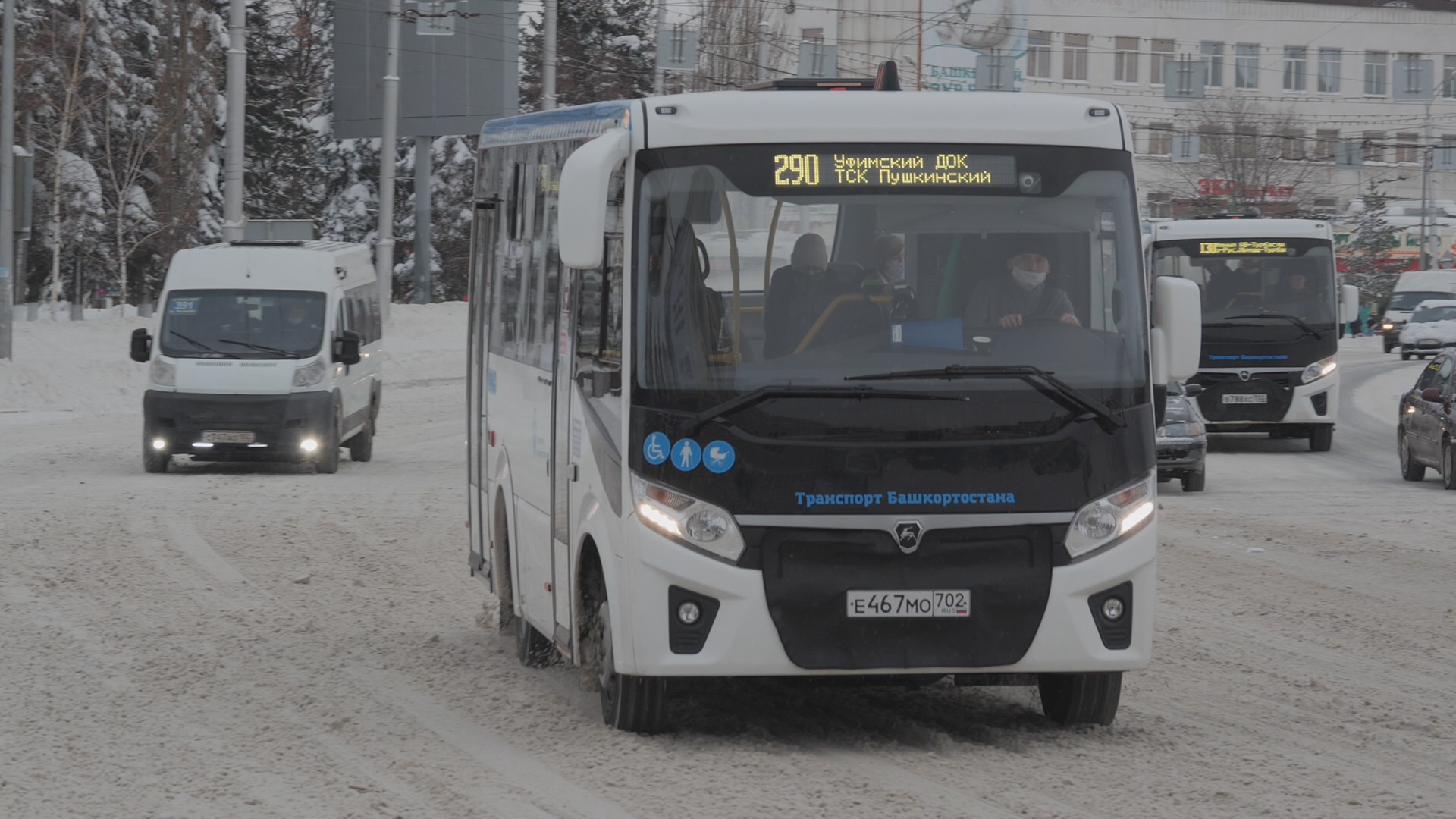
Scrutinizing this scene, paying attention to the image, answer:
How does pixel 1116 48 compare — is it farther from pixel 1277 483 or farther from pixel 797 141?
pixel 797 141

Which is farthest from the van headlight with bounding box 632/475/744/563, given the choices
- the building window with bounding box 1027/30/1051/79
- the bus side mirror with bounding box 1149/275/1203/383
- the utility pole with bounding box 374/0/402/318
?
the building window with bounding box 1027/30/1051/79

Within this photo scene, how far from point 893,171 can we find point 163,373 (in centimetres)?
1581

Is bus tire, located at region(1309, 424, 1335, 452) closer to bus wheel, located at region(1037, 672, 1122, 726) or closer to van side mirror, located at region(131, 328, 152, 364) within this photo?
van side mirror, located at region(131, 328, 152, 364)

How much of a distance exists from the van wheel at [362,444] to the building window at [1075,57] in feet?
226

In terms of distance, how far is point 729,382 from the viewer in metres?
7.64

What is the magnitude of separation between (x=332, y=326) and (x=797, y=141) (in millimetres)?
15755

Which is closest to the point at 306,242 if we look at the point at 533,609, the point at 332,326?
the point at 332,326

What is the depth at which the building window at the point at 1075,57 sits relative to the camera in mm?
89250

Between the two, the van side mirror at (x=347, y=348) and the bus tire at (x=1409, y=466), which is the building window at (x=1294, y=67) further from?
the van side mirror at (x=347, y=348)

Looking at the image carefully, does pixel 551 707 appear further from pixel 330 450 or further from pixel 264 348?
pixel 264 348

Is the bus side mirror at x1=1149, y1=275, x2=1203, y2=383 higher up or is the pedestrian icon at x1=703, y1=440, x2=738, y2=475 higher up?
the bus side mirror at x1=1149, y1=275, x2=1203, y2=383

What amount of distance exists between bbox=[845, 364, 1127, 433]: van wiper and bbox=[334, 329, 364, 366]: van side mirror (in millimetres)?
15827

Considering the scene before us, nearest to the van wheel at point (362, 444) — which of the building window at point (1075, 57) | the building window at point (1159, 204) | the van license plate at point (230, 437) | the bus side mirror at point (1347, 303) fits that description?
the van license plate at point (230, 437)

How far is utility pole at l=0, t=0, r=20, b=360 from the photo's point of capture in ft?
103
